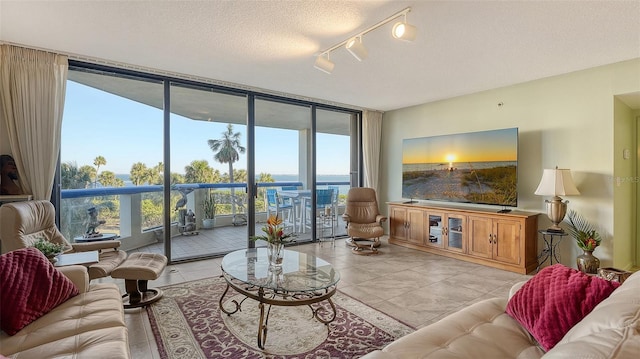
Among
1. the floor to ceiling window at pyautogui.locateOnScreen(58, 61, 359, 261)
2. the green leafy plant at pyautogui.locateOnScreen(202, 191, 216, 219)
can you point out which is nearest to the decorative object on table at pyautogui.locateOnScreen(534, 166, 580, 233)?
the floor to ceiling window at pyautogui.locateOnScreen(58, 61, 359, 261)

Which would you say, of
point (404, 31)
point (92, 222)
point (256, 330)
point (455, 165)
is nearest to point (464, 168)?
point (455, 165)

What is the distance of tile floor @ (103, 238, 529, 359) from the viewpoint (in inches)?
101

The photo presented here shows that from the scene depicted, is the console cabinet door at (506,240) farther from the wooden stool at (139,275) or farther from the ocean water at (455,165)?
the wooden stool at (139,275)

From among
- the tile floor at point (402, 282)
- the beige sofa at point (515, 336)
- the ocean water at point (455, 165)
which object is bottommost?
the tile floor at point (402, 282)

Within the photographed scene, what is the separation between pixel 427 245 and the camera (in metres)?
4.86

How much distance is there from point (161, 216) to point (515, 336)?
4.04m

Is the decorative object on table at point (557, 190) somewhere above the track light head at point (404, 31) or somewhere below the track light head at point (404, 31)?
below

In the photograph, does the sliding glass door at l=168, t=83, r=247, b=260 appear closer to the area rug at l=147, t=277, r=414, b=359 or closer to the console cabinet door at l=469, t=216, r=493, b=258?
the area rug at l=147, t=277, r=414, b=359

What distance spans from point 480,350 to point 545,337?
330mm

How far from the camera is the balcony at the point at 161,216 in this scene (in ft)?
11.9

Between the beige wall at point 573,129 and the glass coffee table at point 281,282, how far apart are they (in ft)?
10.7

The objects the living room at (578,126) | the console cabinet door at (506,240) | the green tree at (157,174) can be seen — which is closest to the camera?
the living room at (578,126)

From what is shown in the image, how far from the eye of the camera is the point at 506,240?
3.97m

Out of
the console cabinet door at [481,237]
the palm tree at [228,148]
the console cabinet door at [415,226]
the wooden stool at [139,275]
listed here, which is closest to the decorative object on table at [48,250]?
the wooden stool at [139,275]
